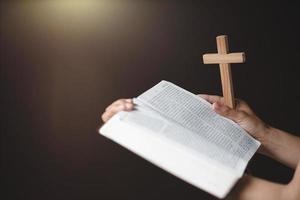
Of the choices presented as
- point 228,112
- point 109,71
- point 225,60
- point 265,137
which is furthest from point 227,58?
point 109,71

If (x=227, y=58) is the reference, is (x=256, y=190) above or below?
below

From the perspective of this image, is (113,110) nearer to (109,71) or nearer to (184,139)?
(184,139)

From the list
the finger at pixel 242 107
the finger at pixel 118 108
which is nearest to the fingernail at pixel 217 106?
the finger at pixel 242 107

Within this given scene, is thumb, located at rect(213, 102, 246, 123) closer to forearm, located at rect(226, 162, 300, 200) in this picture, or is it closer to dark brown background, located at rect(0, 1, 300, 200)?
forearm, located at rect(226, 162, 300, 200)

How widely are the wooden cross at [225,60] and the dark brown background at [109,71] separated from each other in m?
0.58

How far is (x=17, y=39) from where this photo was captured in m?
1.45

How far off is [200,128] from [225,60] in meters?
0.20

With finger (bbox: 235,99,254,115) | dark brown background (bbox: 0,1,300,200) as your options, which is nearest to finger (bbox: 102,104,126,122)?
finger (bbox: 235,99,254,115)

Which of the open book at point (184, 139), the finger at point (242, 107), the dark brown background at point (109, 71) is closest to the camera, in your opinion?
the open book at point (184, 139)

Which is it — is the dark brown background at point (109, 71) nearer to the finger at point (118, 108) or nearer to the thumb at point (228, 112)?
the thumb at point (228, 112)

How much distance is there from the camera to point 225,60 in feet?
2.85

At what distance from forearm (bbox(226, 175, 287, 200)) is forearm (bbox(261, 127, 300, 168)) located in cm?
22

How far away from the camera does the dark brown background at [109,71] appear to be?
1446 mm

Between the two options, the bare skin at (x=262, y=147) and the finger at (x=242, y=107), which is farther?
the finger at (x=242, y=107)
